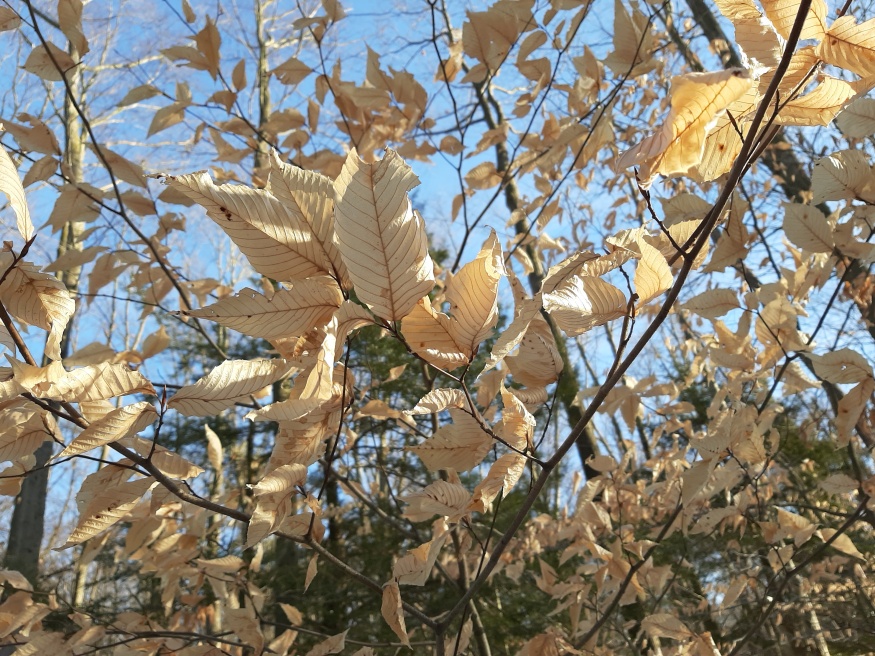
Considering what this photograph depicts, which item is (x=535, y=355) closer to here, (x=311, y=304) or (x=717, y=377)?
(x=311, y=304)

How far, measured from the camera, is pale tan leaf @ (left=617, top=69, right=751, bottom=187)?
0.35 meters

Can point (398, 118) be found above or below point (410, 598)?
above

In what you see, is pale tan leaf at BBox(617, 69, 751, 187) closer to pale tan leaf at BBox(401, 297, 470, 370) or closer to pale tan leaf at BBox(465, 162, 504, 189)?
pale tan leaf at BBox(401, 297, 470, 370)

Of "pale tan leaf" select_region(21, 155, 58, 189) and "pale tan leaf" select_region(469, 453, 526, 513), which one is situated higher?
"pale tan leaf" select_region(21, 155, 58, 189)

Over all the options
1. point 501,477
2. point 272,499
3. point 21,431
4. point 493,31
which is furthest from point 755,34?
point 493,31

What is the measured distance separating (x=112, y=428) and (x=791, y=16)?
58 cm

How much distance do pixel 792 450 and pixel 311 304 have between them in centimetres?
576

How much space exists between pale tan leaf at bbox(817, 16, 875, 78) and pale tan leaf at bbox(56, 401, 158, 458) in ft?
1.91

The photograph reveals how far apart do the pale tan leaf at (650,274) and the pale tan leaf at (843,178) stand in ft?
1.60

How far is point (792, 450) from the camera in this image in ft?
17.0

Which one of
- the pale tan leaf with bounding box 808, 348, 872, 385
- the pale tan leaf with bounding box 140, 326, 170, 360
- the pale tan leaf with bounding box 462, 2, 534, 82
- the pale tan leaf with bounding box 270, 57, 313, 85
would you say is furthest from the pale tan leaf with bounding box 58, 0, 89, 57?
the pale tan leaf with bounding box 808, 348, 872, 385

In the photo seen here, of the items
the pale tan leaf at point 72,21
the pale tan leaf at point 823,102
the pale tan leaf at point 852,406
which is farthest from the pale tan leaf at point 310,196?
the pale tan leaf at point 72,21

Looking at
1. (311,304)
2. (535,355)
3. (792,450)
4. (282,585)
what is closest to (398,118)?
(535,355)

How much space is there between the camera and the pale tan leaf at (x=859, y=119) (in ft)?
2.40
